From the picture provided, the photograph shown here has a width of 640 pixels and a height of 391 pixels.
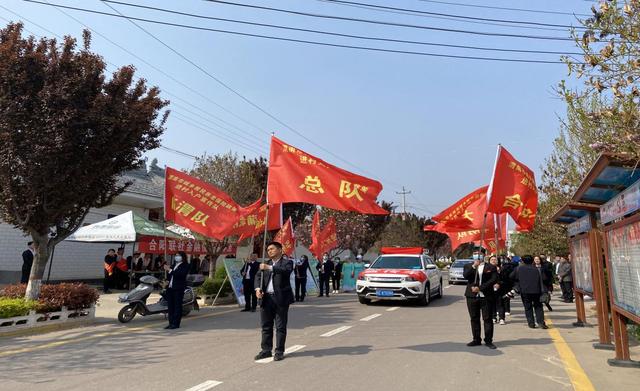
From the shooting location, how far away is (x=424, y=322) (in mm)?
11625

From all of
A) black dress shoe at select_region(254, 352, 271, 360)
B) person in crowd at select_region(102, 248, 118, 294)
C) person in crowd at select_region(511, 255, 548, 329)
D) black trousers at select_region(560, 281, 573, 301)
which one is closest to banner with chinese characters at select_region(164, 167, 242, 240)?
black dress shoe at select_region(254, 352, 271, 360)

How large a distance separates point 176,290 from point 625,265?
8.47 metres

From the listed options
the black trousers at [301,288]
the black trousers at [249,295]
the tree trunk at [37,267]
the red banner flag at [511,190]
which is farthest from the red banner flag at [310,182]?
the black trousers at [301,288]

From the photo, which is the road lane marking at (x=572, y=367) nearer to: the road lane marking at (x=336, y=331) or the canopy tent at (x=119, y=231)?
the road lane marking at (x=336, y=331)

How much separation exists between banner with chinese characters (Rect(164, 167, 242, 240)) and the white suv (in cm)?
498

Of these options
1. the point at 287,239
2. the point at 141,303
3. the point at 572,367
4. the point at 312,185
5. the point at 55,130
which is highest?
the point at 55,130

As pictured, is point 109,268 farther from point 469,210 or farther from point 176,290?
point 469,210

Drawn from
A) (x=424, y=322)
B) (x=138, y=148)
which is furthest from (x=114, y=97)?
(x=424, y=322)

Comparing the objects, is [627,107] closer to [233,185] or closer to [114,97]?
[114,97]

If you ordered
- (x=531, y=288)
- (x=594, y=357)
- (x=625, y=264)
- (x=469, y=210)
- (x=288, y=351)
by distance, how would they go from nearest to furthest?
(x=625, y=264) < (x=594, y=357) < (x=288, y=351) < (x=531, y=288) < (x=469, y=210)

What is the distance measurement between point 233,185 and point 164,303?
1027 cm

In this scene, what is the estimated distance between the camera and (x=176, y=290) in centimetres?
1070

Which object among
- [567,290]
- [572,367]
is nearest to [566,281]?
[567,290]

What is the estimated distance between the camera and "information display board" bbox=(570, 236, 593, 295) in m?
9.99
